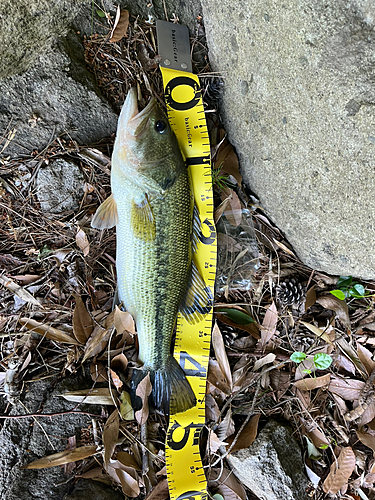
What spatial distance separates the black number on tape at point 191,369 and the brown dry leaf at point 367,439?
1.32 meters

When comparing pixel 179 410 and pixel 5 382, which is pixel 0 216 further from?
pixel 179 410

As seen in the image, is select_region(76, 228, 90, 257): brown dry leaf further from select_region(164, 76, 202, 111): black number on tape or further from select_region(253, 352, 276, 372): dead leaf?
select_region(253, 352, 276, 372): dead leaf

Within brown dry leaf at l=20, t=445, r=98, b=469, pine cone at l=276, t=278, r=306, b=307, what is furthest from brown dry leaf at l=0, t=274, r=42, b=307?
pine cone at l=276, t=278, r=306, b=307

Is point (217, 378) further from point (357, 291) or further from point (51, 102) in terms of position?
point (51, 102)

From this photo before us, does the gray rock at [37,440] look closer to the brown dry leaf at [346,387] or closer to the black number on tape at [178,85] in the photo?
the brown dry leaf at [346,387]

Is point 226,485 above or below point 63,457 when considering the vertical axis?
below

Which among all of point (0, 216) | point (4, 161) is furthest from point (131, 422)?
point (4, 161)

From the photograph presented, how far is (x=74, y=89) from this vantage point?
2410 mm

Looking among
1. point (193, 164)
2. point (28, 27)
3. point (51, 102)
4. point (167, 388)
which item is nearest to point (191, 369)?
point (167, 388)

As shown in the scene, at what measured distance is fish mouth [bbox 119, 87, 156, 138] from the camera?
2.21m

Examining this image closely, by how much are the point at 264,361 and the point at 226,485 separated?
37.3 inches

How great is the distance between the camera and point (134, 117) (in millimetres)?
2215

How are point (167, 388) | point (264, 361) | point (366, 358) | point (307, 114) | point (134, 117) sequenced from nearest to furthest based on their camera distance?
1. point (307, 114)
2. point (134, 117)
3. point (167, 388)
4. point (264, 361)
5. point (366, 358)

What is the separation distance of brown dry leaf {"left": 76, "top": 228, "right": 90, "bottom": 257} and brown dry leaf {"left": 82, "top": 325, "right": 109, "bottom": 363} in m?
0.57
